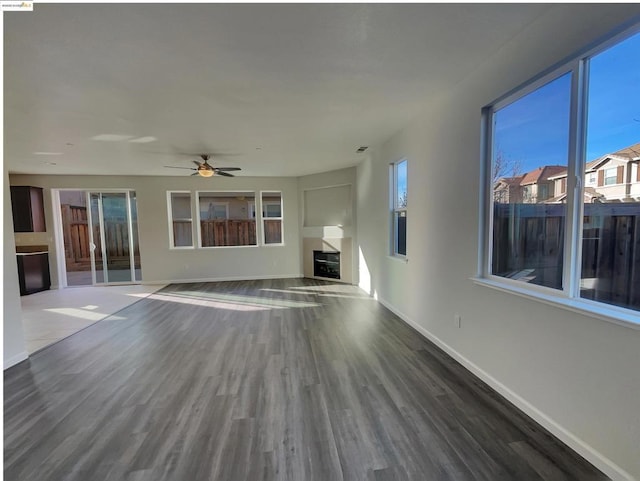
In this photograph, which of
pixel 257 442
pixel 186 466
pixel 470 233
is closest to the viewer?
pixel 186 466

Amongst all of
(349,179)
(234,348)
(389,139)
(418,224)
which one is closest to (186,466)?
(234,348)

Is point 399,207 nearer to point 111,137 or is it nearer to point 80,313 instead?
point 111,137

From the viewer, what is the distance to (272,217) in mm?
8070

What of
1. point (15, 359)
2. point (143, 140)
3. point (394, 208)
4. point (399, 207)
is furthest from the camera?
point (394, 208)

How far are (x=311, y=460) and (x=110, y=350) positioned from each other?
276 cm

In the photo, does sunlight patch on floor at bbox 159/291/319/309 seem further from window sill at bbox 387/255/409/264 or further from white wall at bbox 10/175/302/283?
window sill at bbox 387/255/409/264

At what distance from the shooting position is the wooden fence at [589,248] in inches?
69.6

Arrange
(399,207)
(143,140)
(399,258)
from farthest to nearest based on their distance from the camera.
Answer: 1. (399,207)
2. (399,258)
3. (143,140)

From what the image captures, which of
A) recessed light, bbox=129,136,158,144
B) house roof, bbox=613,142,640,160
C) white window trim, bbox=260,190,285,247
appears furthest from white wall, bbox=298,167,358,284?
house roof, bbox=613,142,640,160

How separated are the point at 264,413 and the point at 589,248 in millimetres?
2419

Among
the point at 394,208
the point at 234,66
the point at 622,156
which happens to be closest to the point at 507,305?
the point at 622,156

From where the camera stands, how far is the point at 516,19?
207 cm

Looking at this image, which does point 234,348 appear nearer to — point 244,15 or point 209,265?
point 244,15

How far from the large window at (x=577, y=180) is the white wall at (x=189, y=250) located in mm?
5833
